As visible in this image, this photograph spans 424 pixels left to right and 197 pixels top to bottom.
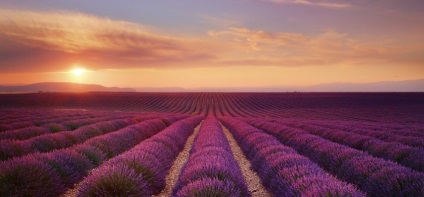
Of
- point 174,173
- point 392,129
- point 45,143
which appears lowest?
point 174,173

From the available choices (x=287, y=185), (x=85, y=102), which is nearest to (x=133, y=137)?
(x=287, y=185)

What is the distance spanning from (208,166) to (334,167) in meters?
3.83

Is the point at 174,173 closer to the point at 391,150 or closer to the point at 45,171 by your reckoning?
the point at 45,171

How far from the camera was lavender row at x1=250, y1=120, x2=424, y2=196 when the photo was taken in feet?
16.6

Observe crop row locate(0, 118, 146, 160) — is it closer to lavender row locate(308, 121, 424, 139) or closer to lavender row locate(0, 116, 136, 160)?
lavender row locate(0, 116, 136, 160)

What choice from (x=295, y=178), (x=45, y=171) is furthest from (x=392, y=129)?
(x=45, y=171)

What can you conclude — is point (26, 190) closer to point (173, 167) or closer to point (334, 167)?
point (173, 167)

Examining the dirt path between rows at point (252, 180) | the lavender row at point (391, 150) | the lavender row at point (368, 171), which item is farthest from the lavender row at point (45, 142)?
the lavender row at point (391, 150)

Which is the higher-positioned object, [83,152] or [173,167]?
[83,152]

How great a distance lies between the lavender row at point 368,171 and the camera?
200 inches

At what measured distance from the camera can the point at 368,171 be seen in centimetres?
632

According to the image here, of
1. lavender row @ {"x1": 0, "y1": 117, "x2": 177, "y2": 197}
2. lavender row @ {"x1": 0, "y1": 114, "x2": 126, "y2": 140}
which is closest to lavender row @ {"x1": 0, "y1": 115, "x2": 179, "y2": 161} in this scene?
lavender row @ {"x1": 0, "y1": 114, "x2": 126, "y2": 140}

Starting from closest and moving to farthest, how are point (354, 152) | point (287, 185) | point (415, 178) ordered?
point (415, 178) < point (287, 185) < point (354, 152)

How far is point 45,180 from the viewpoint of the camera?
582cm
